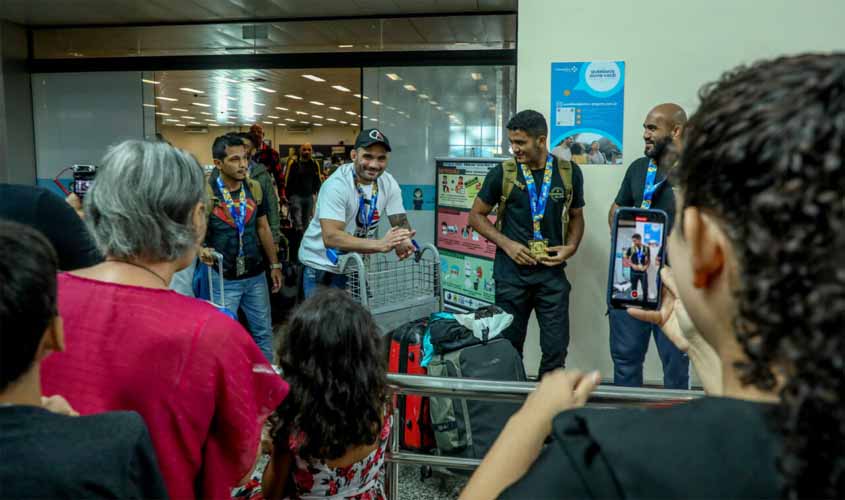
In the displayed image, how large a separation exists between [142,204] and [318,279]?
2.53m

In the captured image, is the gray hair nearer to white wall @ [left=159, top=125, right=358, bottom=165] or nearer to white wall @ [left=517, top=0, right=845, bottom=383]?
white wall @ [left=517, top=0, right=845, bottom=383]

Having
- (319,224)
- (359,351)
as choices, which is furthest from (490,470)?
(319,224)

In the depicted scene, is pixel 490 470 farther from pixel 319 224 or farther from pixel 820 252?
pixel 319 224

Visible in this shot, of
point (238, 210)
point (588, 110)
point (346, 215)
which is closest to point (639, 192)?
point (588, 110)

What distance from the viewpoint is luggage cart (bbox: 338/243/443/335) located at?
11.1 ft

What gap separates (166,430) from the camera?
1.20 meters

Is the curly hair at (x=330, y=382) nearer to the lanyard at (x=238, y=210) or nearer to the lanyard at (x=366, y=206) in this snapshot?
the lanyard at (x=366, y=206)

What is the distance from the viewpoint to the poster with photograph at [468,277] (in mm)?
4793

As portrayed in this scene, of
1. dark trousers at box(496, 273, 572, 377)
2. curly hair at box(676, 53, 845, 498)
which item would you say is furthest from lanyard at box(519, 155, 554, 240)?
curly hair at box(676, 53, 845, 498)

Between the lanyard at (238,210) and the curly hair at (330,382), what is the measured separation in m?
2.39

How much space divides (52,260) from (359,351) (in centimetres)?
93

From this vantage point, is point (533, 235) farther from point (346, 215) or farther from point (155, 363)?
point (155, 363)

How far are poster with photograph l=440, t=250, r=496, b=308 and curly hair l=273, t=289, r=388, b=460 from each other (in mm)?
2957

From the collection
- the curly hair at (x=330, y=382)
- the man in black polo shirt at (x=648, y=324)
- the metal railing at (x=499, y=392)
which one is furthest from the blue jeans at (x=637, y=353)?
the curly hair at (x=330, y=382)
